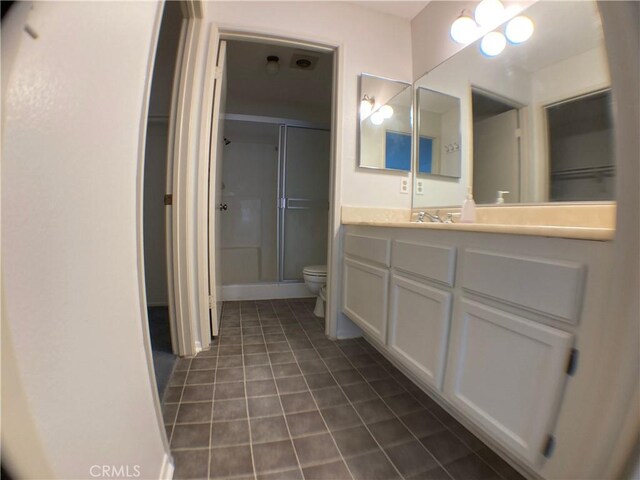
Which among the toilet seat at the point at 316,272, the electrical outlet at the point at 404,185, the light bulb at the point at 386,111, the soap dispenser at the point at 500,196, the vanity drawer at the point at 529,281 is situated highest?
the light bulb at the point at 386,111

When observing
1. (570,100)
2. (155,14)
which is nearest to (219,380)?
(155,14)

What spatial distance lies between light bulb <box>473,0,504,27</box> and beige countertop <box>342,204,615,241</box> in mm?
1021

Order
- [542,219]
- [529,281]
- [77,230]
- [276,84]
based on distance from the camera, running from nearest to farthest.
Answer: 1. [77,230]
2. [529,281]
3. [542,219]
4. [276,84]

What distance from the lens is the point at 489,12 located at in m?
1.30

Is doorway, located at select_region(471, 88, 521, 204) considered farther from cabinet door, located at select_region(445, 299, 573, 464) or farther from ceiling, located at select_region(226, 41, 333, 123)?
ceiling, located at select_region(226, 41, 333, 123)

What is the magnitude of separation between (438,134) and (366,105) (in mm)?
557

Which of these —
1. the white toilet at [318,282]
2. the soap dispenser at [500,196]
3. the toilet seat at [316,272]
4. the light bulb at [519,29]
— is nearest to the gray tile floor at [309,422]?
the white toilet at [318,282]

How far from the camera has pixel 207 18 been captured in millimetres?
1485

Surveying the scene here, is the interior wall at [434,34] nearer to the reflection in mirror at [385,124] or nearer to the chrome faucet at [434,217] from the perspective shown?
the reflection in mirror at [385,124]

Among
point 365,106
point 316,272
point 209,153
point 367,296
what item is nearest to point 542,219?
point 367,296

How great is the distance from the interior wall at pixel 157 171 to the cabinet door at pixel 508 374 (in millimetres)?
2204

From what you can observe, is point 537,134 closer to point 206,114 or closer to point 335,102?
point 335,102

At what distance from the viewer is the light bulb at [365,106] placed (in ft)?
5.75

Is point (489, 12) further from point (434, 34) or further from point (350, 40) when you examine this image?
point (350, 40)
